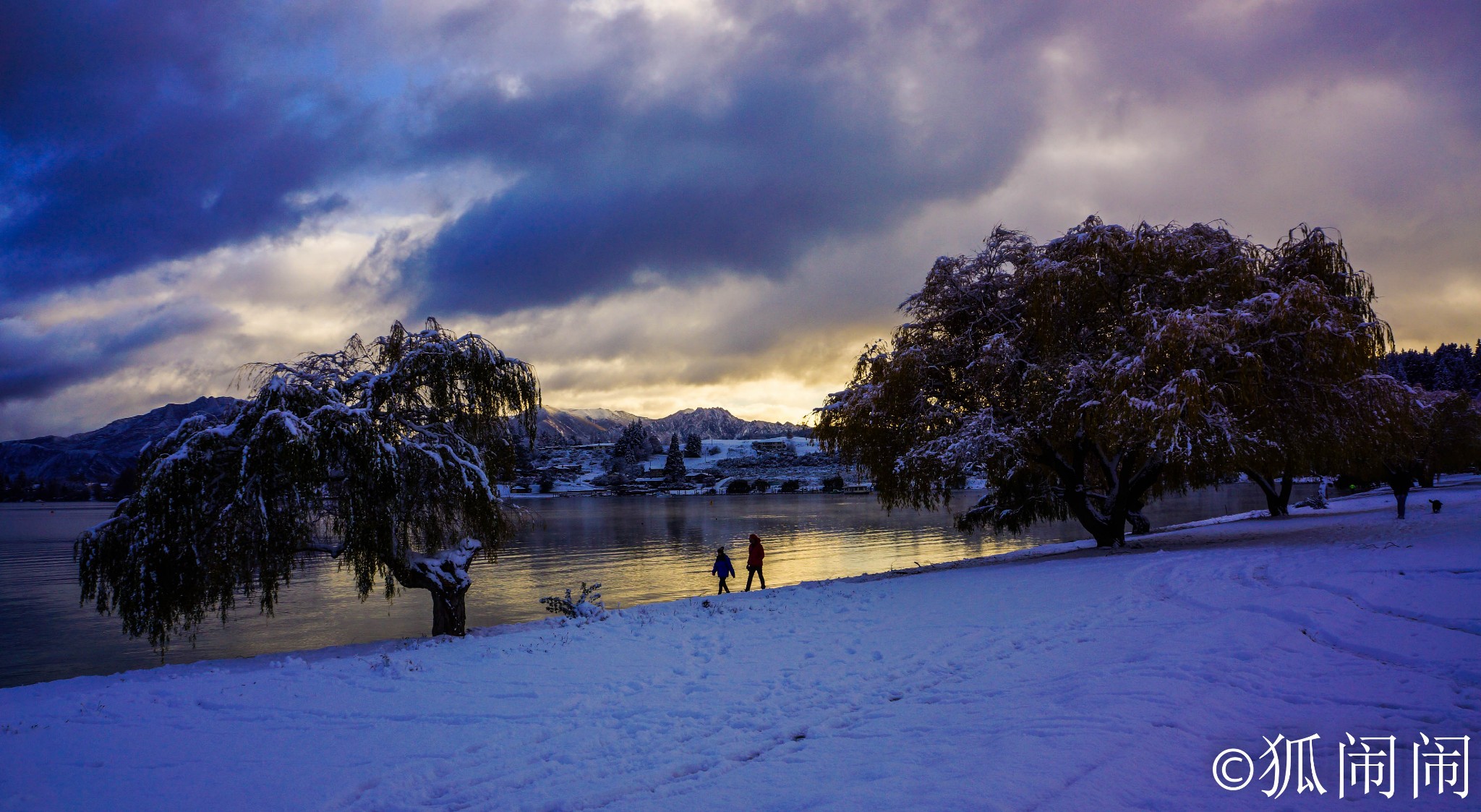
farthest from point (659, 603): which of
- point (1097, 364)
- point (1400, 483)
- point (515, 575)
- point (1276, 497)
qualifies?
point (1276, 497)

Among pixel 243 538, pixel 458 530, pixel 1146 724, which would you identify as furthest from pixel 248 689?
pixel 1146 724

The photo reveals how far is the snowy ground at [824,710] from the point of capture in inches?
207

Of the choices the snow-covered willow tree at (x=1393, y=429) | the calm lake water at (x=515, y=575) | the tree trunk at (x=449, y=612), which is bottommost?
the calm lake water at (x=515, y=575)

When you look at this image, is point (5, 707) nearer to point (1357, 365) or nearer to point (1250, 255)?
point (1357, 365)

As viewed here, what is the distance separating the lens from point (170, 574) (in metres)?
12.8

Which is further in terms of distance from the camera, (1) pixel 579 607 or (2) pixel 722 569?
(2) pixel 722 569

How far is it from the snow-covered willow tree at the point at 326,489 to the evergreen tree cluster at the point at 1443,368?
12861 centimetres

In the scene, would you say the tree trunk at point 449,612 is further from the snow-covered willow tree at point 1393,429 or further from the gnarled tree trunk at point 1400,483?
the gnarled tree trunk at point 1400,483

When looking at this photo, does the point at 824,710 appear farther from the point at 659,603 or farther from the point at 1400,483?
the point at 1400,483

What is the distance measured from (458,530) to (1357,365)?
21346mm

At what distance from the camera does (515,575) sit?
3297cm

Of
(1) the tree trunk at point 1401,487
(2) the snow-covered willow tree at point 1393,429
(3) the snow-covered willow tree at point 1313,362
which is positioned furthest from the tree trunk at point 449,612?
(1) the tree trunk at point 1401,487

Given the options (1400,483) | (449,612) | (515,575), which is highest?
(1400,483)

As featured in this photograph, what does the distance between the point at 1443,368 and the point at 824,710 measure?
153 metres
